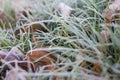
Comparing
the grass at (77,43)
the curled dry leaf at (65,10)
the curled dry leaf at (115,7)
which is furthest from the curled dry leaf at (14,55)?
the curled dry leaf at (115,7)

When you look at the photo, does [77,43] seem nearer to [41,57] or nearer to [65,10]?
[41,57]

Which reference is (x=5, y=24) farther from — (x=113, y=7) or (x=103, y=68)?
(x=103, y=68)

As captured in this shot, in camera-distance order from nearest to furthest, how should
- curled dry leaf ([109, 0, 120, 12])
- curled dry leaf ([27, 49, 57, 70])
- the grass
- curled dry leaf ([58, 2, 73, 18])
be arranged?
the grass, curled dry leaf ([27, 49, 57, 70]), curled dry leaf ([109, 0, 120, 12]), curled dry leaf ([58, 2, 73, 18])

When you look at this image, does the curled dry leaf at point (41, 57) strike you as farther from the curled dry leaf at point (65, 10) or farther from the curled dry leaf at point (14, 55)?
the curled dry leaf at point (65, 10)

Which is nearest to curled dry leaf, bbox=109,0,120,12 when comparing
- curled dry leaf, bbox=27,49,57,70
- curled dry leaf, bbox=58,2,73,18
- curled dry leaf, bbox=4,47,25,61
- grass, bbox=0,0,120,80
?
grass, bbox=0,0,120,80

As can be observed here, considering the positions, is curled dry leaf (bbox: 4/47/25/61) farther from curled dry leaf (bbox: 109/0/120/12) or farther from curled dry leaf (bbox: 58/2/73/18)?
curled dry leaf (bbox: 109/0/120/12)

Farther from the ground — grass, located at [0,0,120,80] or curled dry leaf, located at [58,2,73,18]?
curled dry leaf, located at [58,2,73,18]

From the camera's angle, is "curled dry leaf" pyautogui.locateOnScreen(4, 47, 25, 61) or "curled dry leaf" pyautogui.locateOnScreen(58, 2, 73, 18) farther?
"curled dry leaf" pyautogui.locateOnScreen(58, 2, 73, 18)

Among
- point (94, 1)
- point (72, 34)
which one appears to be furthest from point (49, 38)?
point (94, 1)
